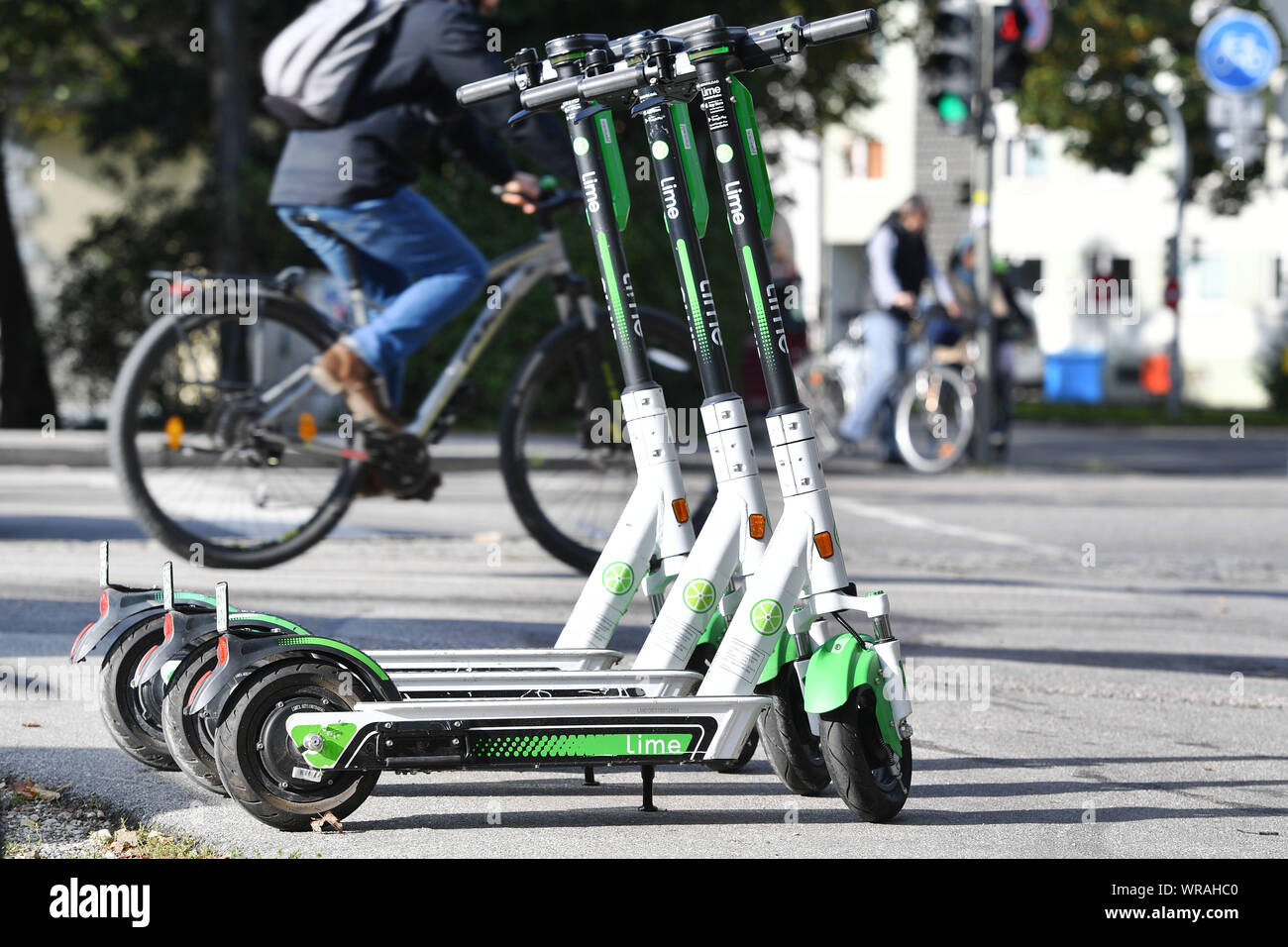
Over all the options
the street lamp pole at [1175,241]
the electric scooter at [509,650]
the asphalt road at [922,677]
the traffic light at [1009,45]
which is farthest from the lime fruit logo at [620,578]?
the street lamp pole at [1175,241]

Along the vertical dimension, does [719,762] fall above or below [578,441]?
below

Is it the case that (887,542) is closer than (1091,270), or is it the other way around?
(887,542)

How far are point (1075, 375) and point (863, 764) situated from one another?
4294cm

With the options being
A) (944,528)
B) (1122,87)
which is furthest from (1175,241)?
(944,528)

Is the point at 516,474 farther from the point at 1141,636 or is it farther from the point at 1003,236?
the point at 1003,236

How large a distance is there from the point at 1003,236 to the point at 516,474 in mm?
45194

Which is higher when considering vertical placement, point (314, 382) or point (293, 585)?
point (314, 382)

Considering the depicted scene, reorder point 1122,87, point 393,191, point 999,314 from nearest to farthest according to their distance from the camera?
point 393,191, point 999,314, point 1122,87

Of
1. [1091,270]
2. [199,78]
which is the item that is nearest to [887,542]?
[199,78]

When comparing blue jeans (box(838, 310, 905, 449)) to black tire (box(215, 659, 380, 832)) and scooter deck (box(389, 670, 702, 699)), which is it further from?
black tire (box(215, 659, 380, 832))

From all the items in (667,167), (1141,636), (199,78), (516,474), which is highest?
(199,78)

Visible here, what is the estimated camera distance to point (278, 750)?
3365mm

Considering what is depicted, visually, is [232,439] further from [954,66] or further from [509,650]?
[954,66]
